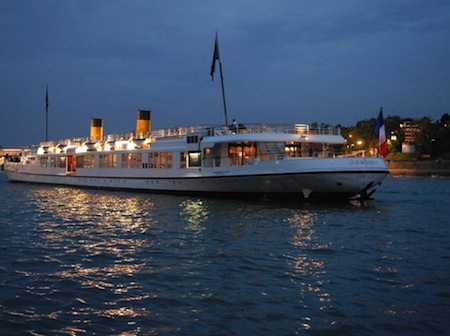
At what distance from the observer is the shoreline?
3839 inches

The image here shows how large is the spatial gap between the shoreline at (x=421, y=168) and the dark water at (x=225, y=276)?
8335 centimetres

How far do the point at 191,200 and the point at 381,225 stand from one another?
1431 centimetres

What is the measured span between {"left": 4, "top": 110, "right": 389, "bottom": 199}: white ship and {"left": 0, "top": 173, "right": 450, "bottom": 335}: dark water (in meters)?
5.91

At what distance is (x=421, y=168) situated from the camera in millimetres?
102000

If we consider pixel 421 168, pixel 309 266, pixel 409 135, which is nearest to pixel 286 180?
pixel 309 266

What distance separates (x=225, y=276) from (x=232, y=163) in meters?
21.0

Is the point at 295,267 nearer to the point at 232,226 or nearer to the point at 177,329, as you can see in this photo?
the point at 177,329

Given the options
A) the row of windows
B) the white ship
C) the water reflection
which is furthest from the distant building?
the water reflection

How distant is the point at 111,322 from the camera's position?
8289 millimetres

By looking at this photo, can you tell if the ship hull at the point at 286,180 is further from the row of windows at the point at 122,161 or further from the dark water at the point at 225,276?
the dark water at the point at 225,276

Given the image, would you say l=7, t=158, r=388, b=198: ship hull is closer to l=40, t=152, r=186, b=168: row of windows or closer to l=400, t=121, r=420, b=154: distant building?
l=40, t=152, r=186, b=168: row of windows

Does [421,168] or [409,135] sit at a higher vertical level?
[409,135]

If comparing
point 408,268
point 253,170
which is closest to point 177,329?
point 408,268

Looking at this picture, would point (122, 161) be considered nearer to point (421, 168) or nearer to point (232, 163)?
point (232, 163)
